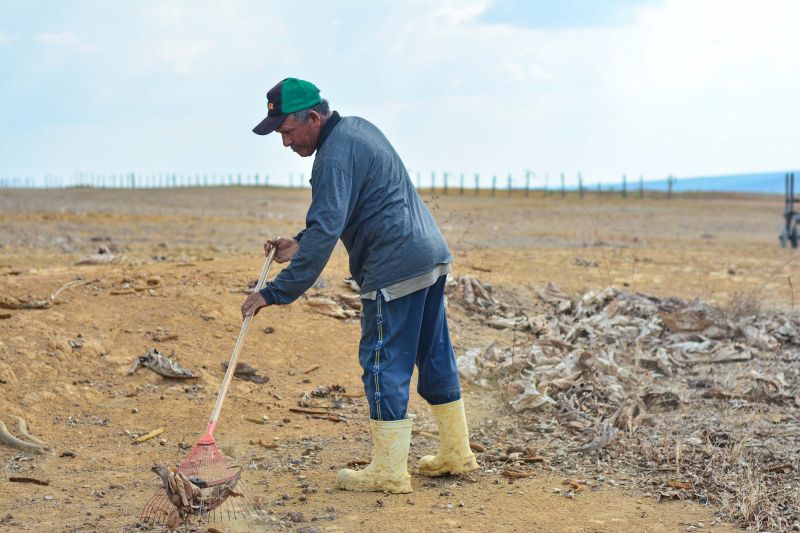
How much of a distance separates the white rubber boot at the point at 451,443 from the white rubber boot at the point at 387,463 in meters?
0.30

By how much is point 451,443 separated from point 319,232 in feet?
4.39

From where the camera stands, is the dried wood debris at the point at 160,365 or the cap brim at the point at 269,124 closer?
the cap brim at the point at 269,124

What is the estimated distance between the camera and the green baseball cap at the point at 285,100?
4223 mm

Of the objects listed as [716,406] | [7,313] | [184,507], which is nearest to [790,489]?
[716,406]

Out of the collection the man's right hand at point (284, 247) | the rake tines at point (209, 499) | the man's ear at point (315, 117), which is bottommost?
the rake tines at point (209, 499)

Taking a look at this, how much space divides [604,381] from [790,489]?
2.13 metres

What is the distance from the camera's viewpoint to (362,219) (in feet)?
14.5

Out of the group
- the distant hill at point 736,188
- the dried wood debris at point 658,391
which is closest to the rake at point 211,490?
the dried wood debris at point 658,391

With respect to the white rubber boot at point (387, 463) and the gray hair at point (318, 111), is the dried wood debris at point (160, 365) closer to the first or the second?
the white rubber boot at point (387, 463)

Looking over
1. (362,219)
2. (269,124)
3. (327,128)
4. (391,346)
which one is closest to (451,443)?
(391,346)

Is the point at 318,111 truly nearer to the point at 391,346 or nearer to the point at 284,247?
the point at 284,247

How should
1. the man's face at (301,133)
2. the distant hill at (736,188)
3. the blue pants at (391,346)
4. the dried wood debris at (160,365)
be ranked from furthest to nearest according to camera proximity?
the distant hill at (736,188)
the dried wood debris at (160,365)
the blue pants at (391,346)
the man's face at (301,133)

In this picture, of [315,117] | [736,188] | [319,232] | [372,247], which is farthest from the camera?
[736,188]

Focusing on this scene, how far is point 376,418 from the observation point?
4.48 metres
